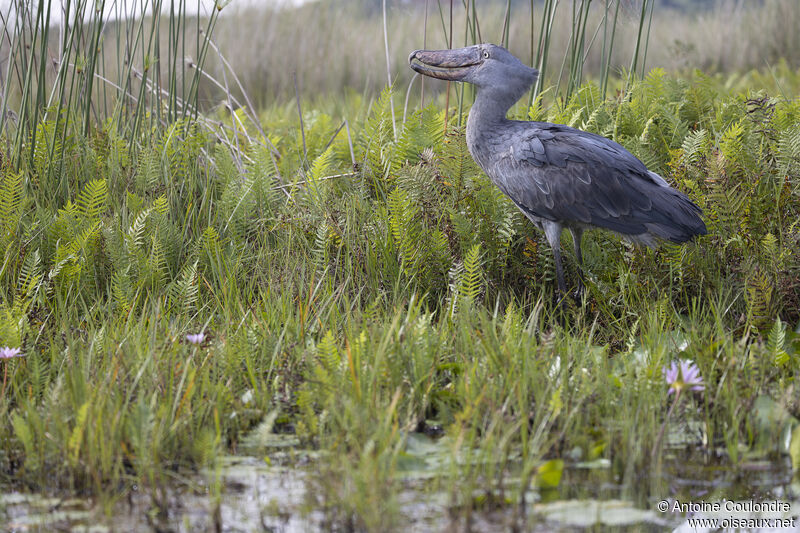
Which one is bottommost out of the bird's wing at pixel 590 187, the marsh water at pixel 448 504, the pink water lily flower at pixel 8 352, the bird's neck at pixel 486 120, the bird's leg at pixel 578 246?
the marsh water at pixel 448 504

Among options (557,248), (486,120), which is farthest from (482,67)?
(557,248)

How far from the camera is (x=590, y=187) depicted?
147 inches

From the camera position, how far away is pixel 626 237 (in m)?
3.88

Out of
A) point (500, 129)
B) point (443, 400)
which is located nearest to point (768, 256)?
point (500, 129)

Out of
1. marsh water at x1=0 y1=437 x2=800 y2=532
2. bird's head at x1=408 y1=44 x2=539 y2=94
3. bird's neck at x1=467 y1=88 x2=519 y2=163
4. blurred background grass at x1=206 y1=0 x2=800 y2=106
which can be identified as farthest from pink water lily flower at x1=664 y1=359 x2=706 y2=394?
blurred background grass at x1=206 y1=0 x2=800 y2=106

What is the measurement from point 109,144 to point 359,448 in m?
3.16

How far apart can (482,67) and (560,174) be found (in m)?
0.70

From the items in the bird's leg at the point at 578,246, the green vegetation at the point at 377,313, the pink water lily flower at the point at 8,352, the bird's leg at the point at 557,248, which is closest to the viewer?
the green vegetation at the point at 377,313

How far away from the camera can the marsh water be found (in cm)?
217

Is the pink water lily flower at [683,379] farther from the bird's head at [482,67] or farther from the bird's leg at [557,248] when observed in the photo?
the bird's head at [482,67]

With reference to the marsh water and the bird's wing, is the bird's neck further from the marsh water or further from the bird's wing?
the marsh water

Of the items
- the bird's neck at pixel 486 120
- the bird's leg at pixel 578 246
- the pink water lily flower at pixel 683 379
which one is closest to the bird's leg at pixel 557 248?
the bird's leg at pixel 578 246

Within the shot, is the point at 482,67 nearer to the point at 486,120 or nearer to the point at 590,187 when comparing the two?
the point at 486,120

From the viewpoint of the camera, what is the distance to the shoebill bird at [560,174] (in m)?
3.69
